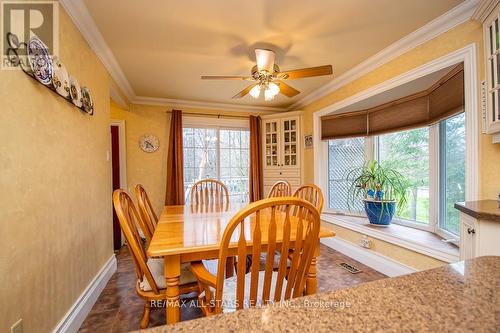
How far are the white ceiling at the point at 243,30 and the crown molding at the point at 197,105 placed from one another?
911 mm

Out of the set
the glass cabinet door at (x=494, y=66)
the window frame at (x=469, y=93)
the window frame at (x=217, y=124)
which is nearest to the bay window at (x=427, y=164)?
the window frame at (x=469, y=93)

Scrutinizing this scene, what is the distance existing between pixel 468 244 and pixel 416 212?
4.83 feet

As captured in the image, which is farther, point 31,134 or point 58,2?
point 58,2

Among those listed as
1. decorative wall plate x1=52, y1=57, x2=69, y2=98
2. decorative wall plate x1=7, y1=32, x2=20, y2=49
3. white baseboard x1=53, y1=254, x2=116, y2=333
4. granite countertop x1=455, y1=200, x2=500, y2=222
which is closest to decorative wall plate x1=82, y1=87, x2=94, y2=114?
decorative wall plate x1=52, y1=57, x2=69, y2=98

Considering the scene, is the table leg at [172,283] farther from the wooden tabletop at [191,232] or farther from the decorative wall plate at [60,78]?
the decorative wall plate at [60,78]

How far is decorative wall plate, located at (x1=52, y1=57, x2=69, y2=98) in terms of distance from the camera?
1344 mm

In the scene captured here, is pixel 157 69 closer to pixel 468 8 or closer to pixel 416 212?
pixel 468 8

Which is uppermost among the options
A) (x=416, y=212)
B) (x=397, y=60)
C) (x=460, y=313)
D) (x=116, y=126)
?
(x=397, y=60)

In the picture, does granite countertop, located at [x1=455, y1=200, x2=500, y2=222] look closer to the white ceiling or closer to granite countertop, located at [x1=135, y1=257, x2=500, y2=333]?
granite countertop, located at [x1=135, y1=257, x2=500, y2=333]

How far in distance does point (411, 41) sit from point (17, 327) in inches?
132

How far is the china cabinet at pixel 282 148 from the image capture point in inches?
151

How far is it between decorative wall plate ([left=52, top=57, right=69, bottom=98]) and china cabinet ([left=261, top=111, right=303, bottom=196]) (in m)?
3.03

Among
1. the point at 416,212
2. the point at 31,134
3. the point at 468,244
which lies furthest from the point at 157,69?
the point at 416,212

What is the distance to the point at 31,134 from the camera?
3.81 ft
